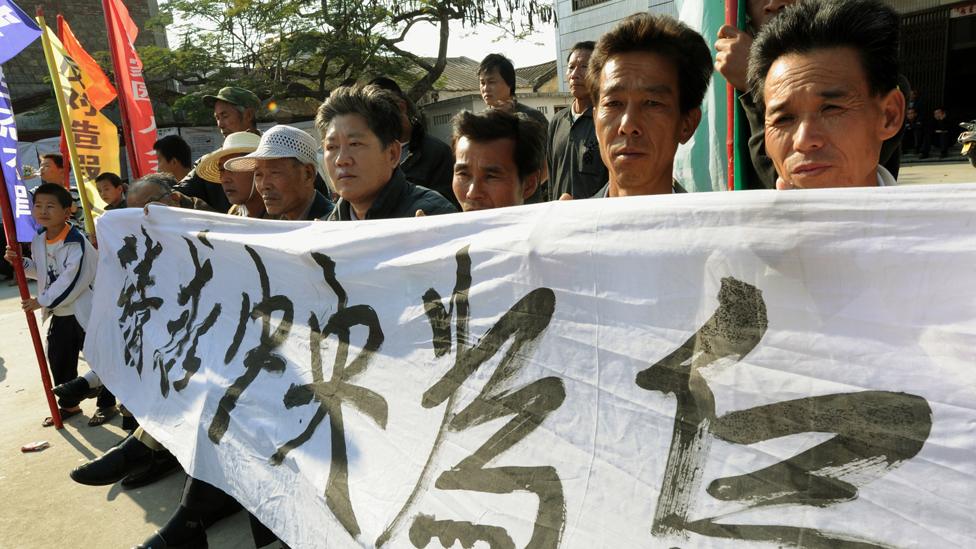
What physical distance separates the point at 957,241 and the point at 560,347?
0.67 m

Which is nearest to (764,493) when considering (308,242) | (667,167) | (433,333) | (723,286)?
(723,286)

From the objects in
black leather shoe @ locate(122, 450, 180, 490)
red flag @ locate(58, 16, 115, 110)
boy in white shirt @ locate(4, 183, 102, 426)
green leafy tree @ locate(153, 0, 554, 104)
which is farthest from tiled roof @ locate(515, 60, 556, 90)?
black leather shoe @ locate(122, 450, 180, 490)

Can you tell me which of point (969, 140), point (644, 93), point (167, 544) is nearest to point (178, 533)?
point (167, 544)

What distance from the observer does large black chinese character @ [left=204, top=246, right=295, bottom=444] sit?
204 centimetres

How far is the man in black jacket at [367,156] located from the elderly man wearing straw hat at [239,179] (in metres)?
0.92

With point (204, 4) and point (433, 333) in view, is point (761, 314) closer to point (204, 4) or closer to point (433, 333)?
point (433, 333)

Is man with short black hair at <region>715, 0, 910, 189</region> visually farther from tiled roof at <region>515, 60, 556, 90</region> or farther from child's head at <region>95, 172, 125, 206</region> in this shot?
tiled roof at <region>515, 60, 556, 90</region>

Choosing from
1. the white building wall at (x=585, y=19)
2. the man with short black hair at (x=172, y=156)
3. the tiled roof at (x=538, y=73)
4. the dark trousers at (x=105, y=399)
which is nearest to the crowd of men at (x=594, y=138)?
the dark trousers at (x=105, y=399)

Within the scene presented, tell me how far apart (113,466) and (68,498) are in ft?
1.35

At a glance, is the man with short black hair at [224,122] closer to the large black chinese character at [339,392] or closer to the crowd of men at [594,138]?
the crowd of men at [594,138]

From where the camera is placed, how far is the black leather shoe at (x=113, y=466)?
280 cm

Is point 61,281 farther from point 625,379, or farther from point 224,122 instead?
point 625,379

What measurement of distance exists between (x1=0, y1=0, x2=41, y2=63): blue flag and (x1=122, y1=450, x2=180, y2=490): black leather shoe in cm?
246

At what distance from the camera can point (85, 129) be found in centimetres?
473
